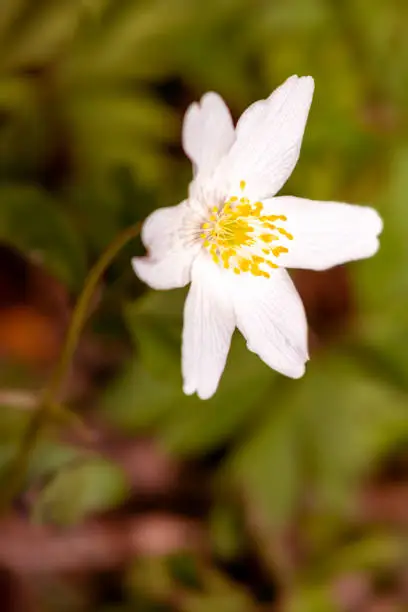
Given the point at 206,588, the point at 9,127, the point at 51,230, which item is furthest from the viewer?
the point at 206,588

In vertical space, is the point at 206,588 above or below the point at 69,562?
below

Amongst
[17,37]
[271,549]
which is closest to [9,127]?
[17,37]

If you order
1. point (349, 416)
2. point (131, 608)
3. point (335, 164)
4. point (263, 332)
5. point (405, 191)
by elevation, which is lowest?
point (131, 608)

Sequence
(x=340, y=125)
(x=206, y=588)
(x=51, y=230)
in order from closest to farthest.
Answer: (x=51, y=230), (x=206, y=588), (x=340, y=125)

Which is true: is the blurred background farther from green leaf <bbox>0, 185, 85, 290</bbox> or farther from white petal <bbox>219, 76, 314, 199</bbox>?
white petal <bbox>219, 76, 314, 199</bbox>

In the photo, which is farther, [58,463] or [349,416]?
[349,416]

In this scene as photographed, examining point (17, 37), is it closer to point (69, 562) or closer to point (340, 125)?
point (340, 125)
